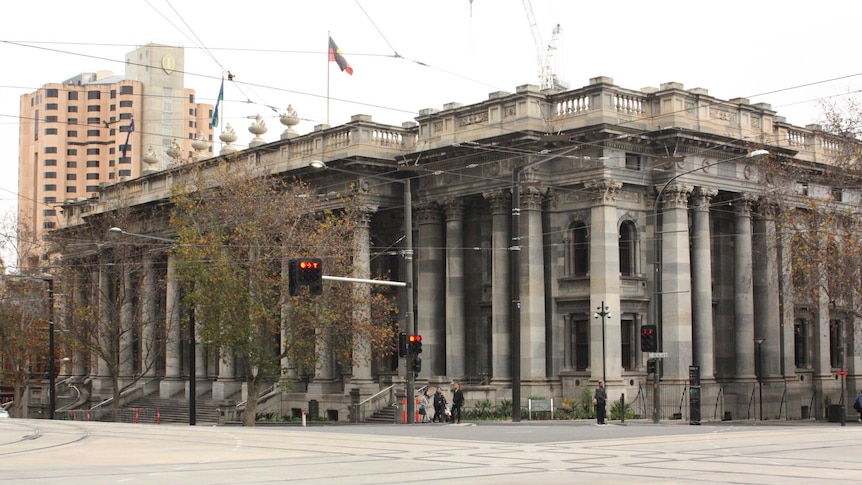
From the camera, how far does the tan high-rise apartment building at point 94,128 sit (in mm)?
161500

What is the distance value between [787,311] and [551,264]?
10.9 m

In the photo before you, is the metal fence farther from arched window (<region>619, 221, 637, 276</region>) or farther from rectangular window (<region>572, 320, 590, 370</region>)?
arched window (<region>619, 221, 637, 276</region>)

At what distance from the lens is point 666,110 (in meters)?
49.5

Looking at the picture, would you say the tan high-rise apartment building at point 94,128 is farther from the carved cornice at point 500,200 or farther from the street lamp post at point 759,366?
the street lamp post at point 759,366

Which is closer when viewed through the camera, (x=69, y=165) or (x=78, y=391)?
(x=78, y=391)

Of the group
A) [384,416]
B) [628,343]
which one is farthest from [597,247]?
[384,416]

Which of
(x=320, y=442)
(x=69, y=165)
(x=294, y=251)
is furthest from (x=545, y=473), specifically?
(x=69, y=165)

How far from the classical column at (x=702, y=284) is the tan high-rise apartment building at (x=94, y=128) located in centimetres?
11852

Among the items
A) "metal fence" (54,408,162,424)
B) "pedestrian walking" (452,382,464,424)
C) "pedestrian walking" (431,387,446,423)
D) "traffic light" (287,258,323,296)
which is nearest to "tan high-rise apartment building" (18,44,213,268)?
"metal fence" (54,408,162,424)

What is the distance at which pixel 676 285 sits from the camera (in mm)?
48875

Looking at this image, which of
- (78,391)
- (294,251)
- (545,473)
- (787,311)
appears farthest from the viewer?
(78,391)

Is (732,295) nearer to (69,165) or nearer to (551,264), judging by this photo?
(551,264)

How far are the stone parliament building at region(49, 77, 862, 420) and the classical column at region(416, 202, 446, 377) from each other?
0.30 feet

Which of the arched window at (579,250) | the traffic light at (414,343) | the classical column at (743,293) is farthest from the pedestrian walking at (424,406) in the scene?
the classical column at (743,293)
